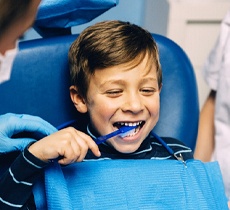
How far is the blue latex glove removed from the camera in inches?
45.1

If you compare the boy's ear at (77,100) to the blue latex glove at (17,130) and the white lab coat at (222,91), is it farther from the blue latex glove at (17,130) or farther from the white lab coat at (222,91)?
the white lab coat at (222,91)

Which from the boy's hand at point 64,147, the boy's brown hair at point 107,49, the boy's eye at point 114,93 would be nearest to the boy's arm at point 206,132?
the boy's brown hair at point 107,49

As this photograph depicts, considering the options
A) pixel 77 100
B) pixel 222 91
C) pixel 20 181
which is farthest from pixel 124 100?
pixel 222 91

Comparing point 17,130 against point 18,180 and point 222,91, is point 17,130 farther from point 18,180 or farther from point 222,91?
point 222,91

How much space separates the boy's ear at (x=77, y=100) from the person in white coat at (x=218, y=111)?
47 centimetres

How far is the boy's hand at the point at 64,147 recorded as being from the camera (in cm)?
107

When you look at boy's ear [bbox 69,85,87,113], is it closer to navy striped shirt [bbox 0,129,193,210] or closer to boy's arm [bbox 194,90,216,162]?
navy striped shirt [bbox 0,129,193,210]

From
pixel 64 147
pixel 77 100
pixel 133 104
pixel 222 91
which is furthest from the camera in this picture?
pixel 222 91

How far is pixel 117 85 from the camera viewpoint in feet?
3.91

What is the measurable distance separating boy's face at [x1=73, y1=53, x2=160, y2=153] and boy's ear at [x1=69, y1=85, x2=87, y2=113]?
4 cm

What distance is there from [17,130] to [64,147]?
13 centimetres

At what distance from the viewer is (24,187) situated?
1.10m

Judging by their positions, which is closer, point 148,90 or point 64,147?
point 64,147

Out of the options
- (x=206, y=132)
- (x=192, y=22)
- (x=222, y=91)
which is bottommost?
(x=206, y=132)
